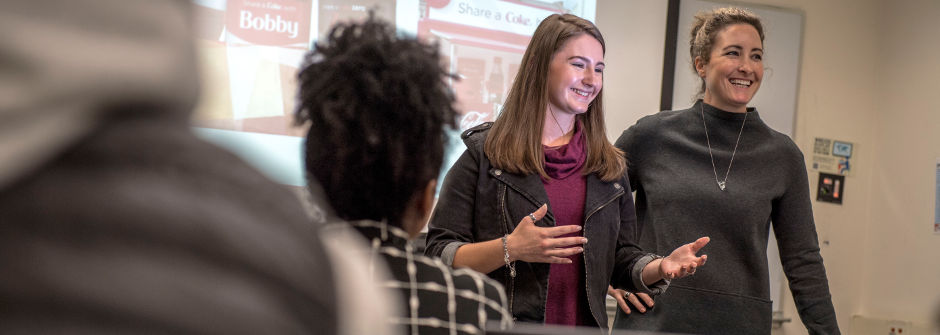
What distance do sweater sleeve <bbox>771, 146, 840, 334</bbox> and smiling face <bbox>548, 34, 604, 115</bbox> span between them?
61cm

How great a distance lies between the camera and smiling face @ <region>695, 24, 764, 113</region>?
2.09m

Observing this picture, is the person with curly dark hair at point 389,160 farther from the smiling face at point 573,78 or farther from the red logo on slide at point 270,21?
the red logo on slide at point 270,21

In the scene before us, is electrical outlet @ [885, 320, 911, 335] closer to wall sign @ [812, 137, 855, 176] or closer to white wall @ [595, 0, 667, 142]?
wall sign @ [812, 137, 855, 176]

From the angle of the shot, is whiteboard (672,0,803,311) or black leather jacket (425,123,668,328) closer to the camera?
black leather jacket (425,123,668,328)

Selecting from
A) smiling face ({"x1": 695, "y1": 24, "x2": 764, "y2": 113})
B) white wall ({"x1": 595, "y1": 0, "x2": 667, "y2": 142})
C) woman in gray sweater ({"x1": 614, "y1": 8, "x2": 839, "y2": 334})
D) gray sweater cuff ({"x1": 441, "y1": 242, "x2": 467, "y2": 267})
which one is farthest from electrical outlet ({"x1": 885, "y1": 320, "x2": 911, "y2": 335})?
gray sweater cuff ({"x1": 441, "y1": 242, "x2": 467, "y2": 267})

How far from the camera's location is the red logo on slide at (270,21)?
2848 millimetres

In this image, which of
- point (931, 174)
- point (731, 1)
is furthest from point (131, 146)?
point (931, 174)

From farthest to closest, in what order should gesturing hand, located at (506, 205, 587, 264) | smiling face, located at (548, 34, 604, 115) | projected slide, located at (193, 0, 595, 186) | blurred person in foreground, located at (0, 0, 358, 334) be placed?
projected slide, located at (193, 0, 595, 186) → smiling face, located at (548, 34, 604, 115) → gesturing hand, located at (506, 205, 587, 264) → blurred person in foreground, located at (0, 0, 358, 334)

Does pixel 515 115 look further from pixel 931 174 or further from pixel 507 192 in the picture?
pixel 931 174

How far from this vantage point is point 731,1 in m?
3.69

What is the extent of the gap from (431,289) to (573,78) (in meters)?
0.95

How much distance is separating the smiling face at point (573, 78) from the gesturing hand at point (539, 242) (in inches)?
13.6

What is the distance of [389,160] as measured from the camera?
0.97 meters

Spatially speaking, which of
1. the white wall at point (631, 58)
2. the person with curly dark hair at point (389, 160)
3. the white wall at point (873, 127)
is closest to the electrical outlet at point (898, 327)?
the white wall at point (873, 127)
